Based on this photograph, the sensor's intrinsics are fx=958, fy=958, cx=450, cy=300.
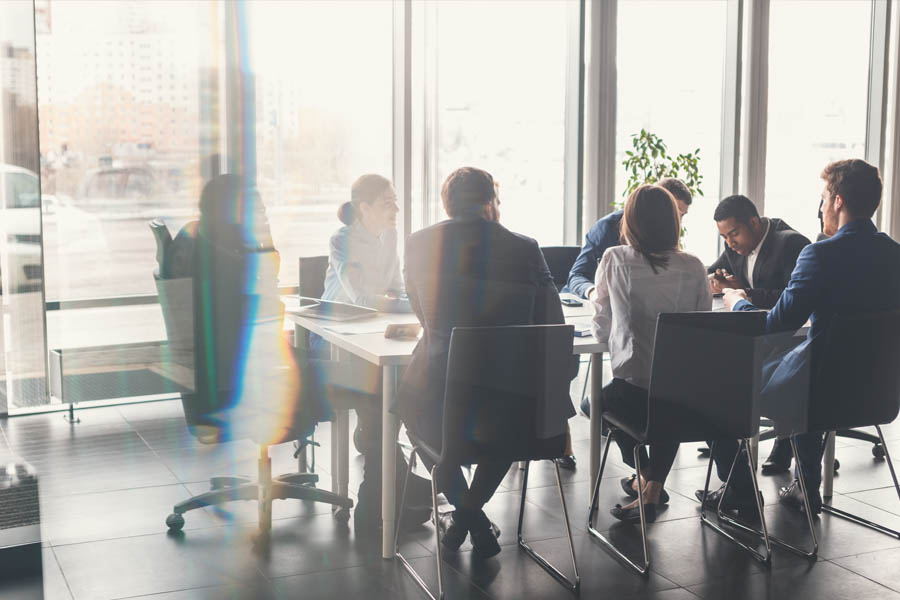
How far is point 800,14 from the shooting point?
7.59 m

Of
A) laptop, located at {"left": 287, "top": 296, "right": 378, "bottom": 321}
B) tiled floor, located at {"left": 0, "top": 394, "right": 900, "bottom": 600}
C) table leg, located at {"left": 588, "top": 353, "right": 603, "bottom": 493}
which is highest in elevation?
laptop, located at {"left": 287, "top": 296, "right": 378, "bottom": 321}

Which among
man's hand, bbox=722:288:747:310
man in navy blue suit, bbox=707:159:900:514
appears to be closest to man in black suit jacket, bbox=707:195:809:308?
man's hand, bbox=722:288:747:310

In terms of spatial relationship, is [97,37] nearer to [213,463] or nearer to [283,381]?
[213,463]

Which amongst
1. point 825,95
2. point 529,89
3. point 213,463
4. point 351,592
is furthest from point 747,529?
point 825,95

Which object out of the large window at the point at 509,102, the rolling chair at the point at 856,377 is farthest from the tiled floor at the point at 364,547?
the large window at the point at 509,102

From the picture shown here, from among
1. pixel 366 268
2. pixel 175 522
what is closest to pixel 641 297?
pixel 366 268

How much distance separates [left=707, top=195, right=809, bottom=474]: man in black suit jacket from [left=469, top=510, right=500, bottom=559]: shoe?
1.65m

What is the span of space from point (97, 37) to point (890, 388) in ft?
14.3

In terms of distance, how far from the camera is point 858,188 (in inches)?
138

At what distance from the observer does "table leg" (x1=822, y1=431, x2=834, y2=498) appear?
4012 millimetres

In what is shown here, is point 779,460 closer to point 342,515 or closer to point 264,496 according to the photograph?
point 342,515

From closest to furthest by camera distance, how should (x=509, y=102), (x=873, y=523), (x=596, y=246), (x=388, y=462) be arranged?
(x=388, y=462), (x=873, y=523), (x=596, y=246), (x=509, y=102)

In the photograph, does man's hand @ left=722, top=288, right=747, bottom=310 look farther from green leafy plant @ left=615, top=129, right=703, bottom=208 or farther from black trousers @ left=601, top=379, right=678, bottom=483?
green leafy plant @ left=615, top=129, right=703, bottom=208

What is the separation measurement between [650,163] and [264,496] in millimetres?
4274
